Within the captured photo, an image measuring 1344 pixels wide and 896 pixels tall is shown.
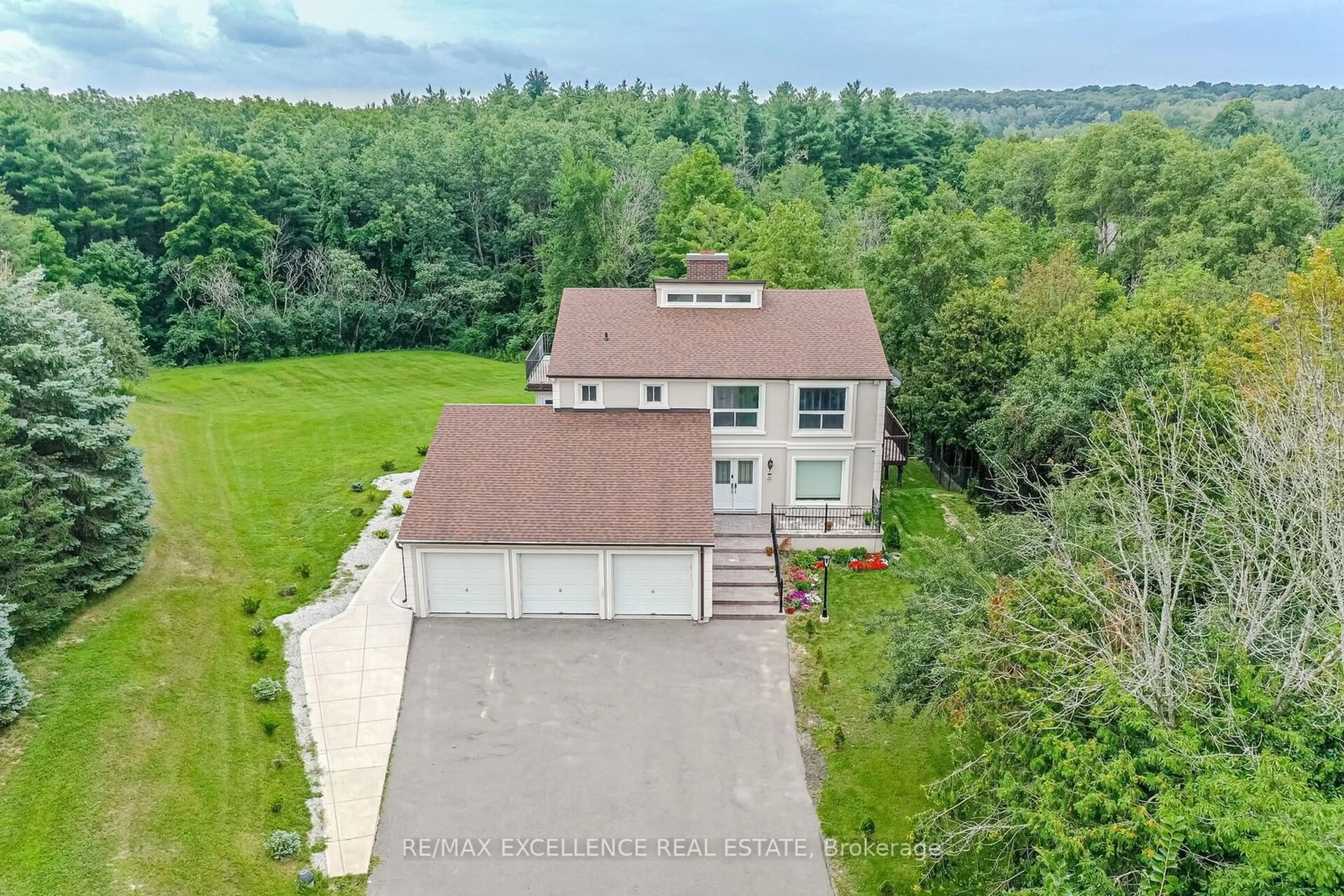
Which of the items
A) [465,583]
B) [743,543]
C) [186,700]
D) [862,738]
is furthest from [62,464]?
[862,738]

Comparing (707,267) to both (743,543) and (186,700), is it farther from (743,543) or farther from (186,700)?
(186,700)

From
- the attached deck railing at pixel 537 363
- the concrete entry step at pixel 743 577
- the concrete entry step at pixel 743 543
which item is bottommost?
the concrete entry step at pixel 743 577

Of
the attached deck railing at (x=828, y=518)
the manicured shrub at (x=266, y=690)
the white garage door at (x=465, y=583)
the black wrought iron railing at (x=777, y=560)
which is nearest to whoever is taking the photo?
the manicured shrub at (x=266, y=690)

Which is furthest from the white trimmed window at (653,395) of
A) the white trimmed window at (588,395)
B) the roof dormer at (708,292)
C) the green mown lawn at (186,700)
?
the green mown lawn at (186,700)

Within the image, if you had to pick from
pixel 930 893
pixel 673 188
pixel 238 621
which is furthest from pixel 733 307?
pixel 673 188

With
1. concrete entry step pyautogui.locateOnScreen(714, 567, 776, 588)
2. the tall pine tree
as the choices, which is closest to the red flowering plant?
concrete entry step pyautogui.locateOnScreen(714, 567, 776, 588)

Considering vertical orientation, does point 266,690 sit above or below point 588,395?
below

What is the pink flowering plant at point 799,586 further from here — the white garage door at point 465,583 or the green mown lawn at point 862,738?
the white garage door at point 465,583
